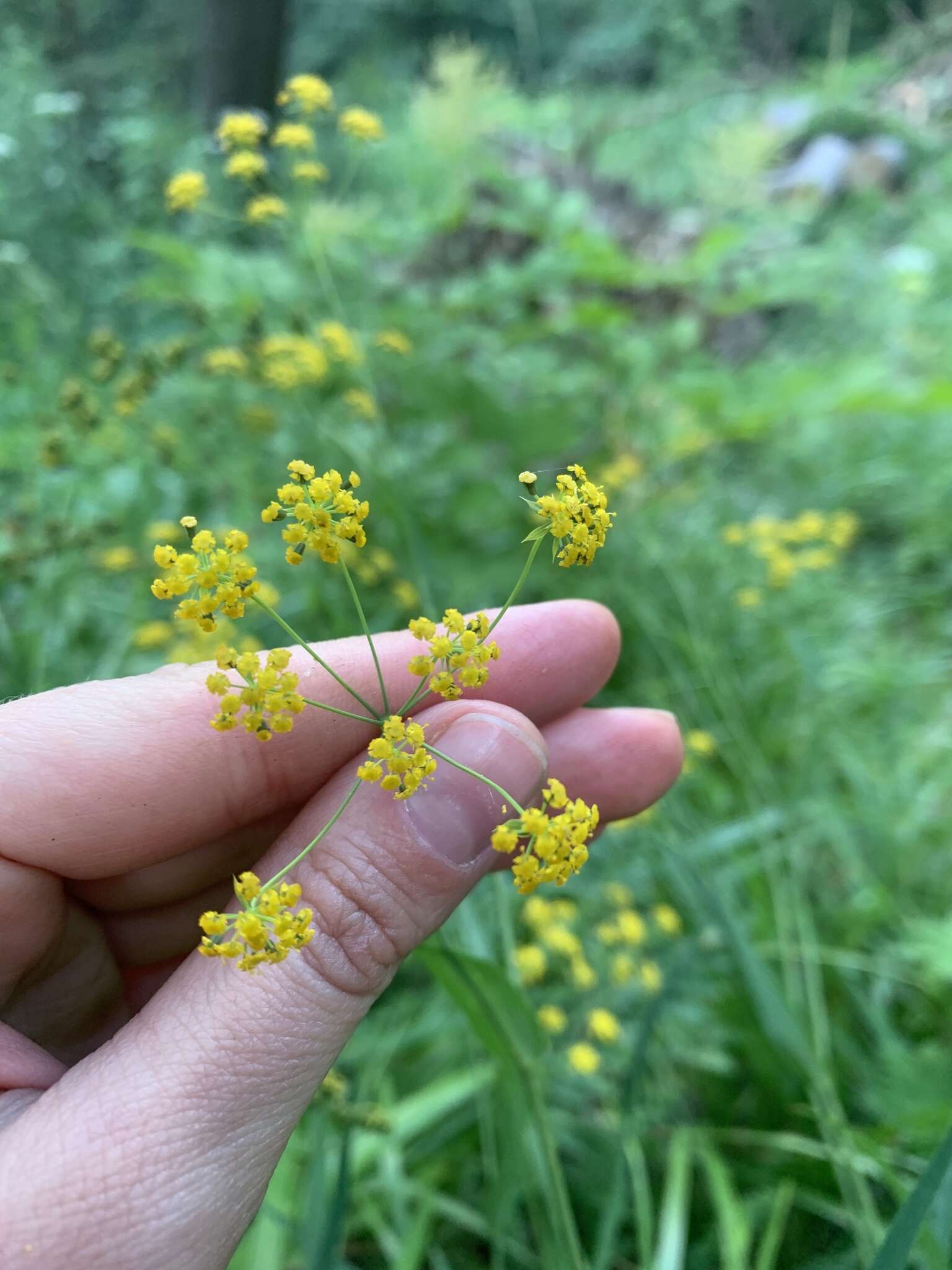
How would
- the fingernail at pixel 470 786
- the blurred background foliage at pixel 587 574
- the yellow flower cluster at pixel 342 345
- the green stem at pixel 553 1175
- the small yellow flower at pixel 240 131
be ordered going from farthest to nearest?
the yellow flower cluster at pixel 342 345 → the small yellow flower at pixel 240 131 → the blurred background foliage at pixel 587 574 → the green stem at pixel 553 1175 → the fingernail at pixel 470 786

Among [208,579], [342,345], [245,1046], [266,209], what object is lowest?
[245,1046]

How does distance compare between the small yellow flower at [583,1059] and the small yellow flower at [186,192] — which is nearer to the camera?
the small yellow flower at [583,1059]

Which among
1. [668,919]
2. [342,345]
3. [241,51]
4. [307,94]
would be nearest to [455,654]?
[668,919]

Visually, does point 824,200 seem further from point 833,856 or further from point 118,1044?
point 118,1044

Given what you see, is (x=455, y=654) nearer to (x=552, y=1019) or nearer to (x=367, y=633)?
(x=367, y=633)

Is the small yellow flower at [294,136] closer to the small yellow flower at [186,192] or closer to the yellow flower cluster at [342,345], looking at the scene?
the small yellow flower at [186,192]

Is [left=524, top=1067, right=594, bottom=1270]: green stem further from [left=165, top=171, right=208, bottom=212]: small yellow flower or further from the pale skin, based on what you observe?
[left=165, top=171, right=208, bottom=212]: small yellow flower

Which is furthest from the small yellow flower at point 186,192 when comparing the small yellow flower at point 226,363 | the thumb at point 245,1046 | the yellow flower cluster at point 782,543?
the yellow flower cluster at point 782,543
